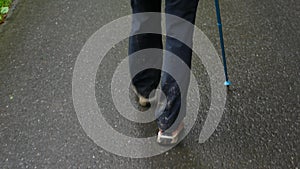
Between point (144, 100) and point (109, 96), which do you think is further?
point (109, 96)

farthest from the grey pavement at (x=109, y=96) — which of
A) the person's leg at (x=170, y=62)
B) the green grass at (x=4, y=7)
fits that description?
the person's leg at (x=170, y=62)

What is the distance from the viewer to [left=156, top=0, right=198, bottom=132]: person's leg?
1618 mm

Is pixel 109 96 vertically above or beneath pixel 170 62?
beneath

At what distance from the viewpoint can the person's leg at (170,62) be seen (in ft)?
5.31

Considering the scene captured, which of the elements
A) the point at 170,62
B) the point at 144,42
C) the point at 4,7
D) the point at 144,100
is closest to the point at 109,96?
the point at 144,100

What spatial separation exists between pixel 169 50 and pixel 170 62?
0.20 feet

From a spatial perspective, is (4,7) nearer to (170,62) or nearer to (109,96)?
(109,96)

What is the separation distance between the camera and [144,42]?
6.32ft

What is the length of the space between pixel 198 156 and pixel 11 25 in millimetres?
2024

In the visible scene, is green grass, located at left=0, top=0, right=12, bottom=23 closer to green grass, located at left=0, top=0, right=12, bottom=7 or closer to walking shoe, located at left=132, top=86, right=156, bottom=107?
green grass, located at left=0, top=0, right=12, bottom=7

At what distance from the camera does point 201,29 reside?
9.50ft

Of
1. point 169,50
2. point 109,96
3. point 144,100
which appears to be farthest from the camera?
point 109,96

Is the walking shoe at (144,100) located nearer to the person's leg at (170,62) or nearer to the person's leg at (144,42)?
the person's leg at (144,42)

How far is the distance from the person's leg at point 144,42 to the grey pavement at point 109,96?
26cm
